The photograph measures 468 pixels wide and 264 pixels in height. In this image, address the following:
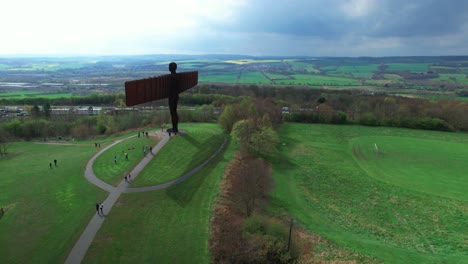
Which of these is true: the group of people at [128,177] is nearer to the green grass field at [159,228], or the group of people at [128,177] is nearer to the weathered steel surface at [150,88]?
the green grass field at [159,228]

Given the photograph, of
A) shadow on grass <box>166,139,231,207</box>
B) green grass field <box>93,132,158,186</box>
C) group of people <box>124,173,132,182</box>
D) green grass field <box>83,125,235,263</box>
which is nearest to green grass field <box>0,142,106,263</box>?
green grass field <box>93,132,158,186</box>

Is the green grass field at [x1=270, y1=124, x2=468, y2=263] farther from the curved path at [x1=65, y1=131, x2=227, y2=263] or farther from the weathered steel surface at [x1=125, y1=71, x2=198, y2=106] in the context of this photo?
the weathered steel surface at [x1=125, y1=71, x2=198, y2=106]

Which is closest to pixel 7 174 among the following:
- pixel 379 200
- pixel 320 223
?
pixel 320 223

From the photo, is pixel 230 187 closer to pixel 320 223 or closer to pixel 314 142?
pixel 320 223

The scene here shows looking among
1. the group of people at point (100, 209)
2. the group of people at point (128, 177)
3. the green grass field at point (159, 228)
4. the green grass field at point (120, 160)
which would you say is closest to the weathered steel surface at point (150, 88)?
the green grass field at point (120, 160)

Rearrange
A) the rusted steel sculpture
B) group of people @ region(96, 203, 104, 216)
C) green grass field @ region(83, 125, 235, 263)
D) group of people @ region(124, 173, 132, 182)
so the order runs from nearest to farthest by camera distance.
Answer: green grass field @ region(83, 125, 235, 263) → group of people @ region(96, 203, 104, 216) → group of people @ region(124, 173, 132, 182) → the rusted steel sculpture
